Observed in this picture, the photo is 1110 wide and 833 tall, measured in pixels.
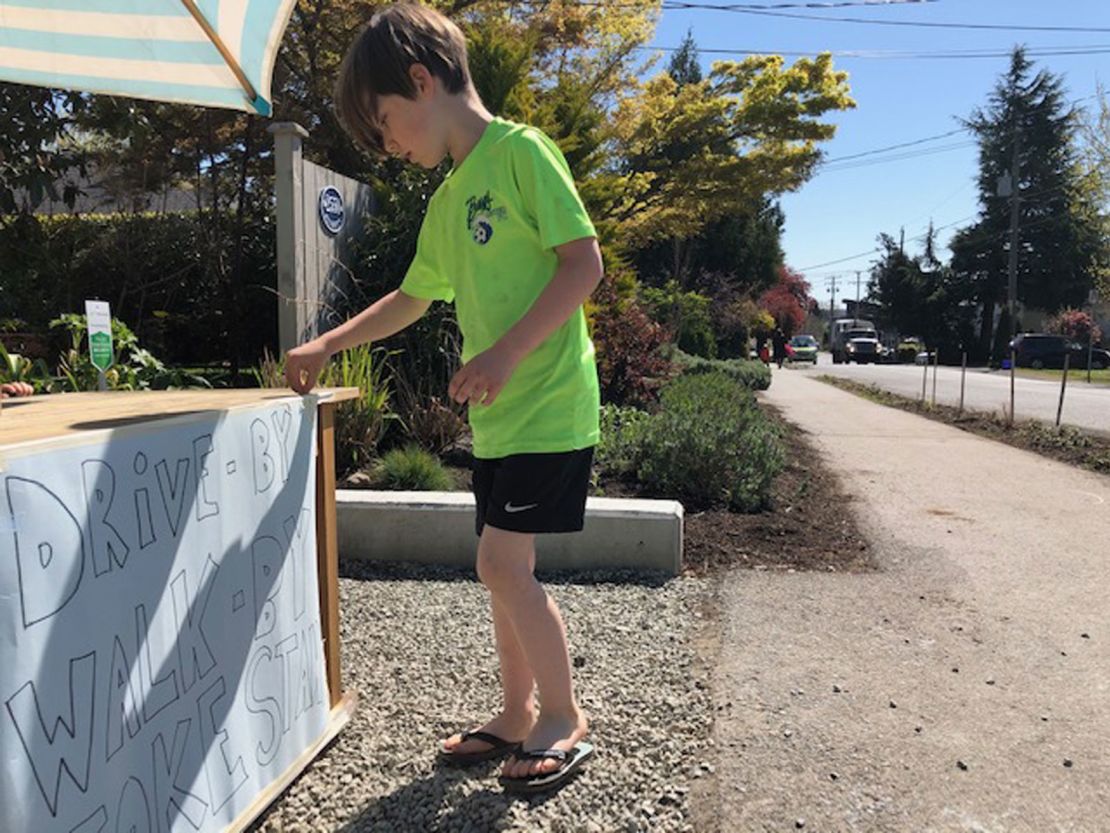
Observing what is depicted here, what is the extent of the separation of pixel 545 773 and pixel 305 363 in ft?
4.01

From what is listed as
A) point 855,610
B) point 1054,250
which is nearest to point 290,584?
point 855,610

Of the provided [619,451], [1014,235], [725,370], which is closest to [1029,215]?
[1014,235]

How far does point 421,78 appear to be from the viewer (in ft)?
6.22

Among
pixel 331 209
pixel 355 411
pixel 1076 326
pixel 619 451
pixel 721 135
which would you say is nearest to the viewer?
pixel 355 411

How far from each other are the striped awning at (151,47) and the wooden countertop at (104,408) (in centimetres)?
95

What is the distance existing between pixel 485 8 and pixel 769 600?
A: 1065 cm

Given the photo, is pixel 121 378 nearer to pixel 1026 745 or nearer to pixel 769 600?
pixel 769 600

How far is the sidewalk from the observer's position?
7.02 ft

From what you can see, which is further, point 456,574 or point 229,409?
point 456,574

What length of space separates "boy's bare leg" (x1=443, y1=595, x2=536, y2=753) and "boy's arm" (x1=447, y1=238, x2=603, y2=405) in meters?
0.77

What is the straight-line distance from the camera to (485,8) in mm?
11805

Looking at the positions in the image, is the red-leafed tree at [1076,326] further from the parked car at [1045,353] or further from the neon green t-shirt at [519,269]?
the neon green t-shirt at [519,269]

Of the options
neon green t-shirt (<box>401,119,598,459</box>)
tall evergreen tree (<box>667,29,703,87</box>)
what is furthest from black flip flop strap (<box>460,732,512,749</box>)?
tall evergreen tree (<box>667,29,703,87</box>)

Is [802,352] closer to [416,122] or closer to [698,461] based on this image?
[698,461]
